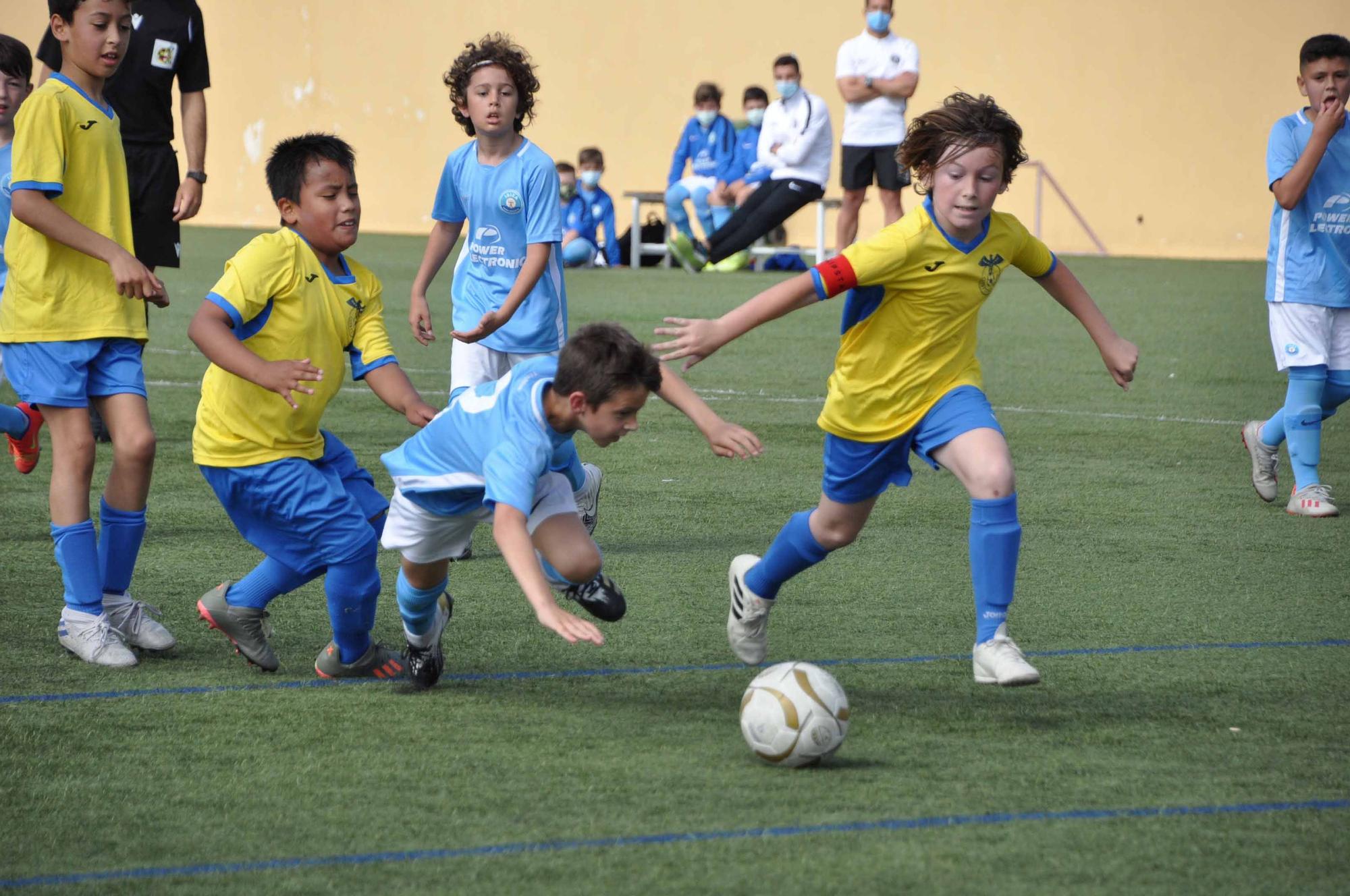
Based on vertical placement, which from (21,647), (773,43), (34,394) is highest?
(773,43)

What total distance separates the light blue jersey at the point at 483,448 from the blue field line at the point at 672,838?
2.50 ft

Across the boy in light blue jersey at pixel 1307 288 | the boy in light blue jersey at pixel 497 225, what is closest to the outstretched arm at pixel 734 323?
the boy in light blue jersey at pixel 497 225

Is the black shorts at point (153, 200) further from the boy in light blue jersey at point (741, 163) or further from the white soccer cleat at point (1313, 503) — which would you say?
the boy in light blue jersey at point (741, 163)

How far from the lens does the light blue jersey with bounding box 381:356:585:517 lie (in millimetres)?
3256

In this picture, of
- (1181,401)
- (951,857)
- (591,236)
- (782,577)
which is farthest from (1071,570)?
(591,236)

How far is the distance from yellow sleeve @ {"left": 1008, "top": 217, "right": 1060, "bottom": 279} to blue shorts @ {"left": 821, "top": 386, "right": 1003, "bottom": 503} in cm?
37

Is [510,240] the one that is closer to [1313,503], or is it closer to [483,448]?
[483,448]

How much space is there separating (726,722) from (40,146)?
2.09 m

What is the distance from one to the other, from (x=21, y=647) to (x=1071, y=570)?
2928 mm

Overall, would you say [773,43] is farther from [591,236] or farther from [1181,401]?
[1181,401]

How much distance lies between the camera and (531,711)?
138 inches

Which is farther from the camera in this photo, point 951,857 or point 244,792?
point 244,792

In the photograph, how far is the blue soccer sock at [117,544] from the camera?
4023mm

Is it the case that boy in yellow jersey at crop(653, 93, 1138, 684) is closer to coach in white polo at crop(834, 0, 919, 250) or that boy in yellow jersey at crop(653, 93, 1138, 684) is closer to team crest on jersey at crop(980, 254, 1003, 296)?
team crest on jersey at crop(980, 254, 1003, 296)
